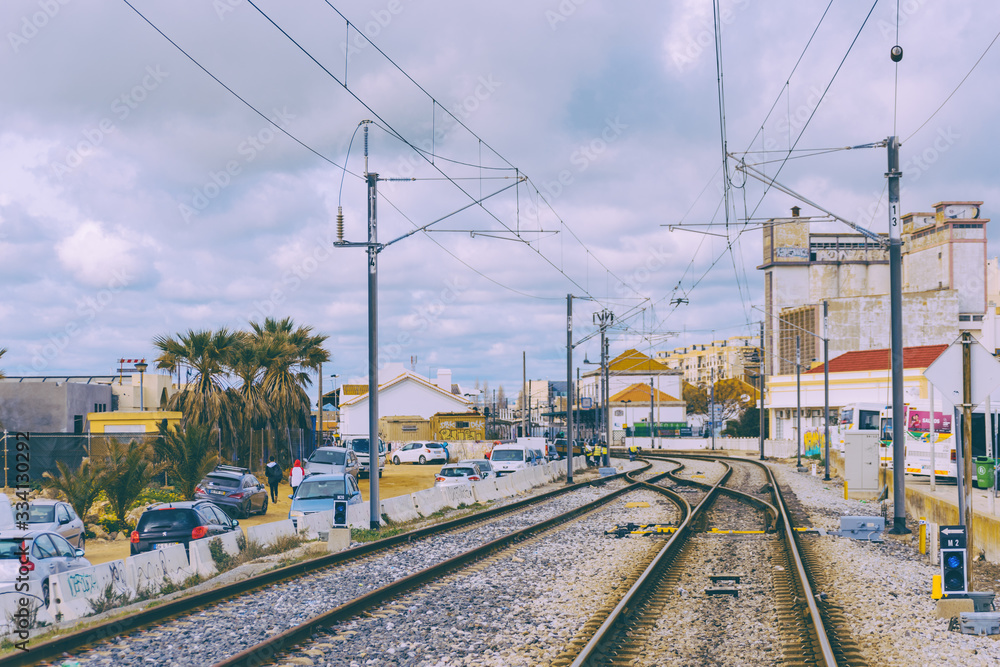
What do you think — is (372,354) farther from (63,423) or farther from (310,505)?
(63,423)

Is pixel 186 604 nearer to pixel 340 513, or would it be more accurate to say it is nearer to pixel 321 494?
pixel 340 513

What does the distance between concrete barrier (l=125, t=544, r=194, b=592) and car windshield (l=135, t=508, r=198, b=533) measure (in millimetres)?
1724

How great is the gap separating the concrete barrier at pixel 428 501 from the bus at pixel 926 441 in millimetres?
15133

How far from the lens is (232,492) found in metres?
27.1

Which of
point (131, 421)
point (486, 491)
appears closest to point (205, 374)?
point (131, 421)

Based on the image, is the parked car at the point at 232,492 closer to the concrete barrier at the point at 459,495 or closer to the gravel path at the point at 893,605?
the concrete barrier at the point at 459,495

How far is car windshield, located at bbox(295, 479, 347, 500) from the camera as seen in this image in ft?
78.9

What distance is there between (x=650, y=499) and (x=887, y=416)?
11.1 metres

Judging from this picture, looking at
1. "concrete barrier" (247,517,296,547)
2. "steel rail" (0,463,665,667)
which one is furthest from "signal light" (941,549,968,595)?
"concrete barrier" (247,517,296,547)

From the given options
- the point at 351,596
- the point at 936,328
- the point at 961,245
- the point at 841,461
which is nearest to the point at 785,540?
the point at 351,596

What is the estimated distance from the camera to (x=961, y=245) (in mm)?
105625

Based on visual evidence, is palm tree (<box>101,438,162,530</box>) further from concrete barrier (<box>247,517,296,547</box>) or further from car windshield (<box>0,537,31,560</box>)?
car windshield (<box>0,537,31,560</box>)

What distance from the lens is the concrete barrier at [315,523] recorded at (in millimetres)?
21158

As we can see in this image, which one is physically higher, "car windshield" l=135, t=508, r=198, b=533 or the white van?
"car windshield" l=135, t=508, r=198, b=533
